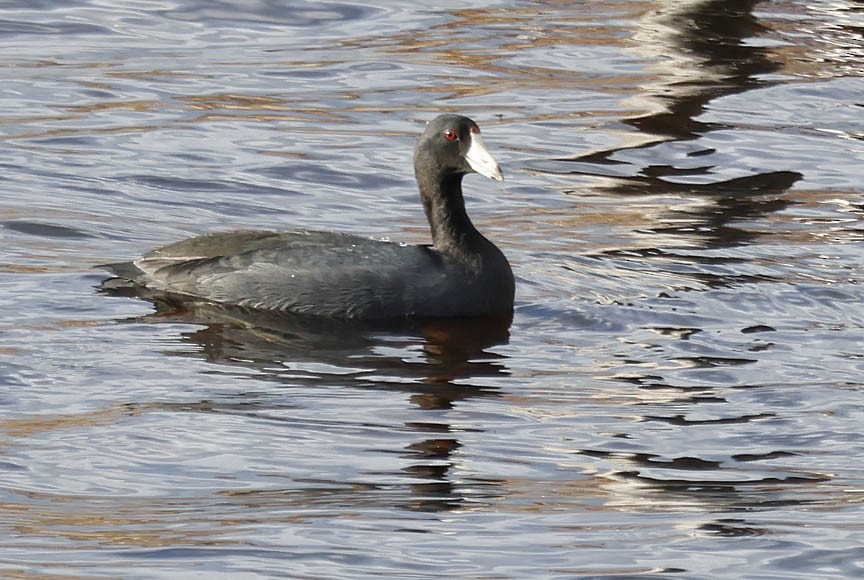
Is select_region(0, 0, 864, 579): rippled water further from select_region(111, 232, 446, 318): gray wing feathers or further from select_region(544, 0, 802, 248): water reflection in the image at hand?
select_region(111, 232, 446, 318): gray wing feathers

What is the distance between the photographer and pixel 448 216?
8727 mm

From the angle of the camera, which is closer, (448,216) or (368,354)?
(368,354)

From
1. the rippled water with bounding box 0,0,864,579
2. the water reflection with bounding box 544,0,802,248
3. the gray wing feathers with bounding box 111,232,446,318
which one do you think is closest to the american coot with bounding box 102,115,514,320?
the gray wing feathers with bounding box 111,232,446,318

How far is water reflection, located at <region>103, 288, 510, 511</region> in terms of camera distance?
6.87 m

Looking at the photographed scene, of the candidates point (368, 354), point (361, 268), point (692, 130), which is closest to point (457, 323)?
point (361, 268)

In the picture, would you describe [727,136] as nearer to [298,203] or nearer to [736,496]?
[298,203]

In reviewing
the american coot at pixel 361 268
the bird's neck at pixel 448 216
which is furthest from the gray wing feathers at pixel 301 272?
the bird's neck at pixel 448 216

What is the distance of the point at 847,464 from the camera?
6.35 m

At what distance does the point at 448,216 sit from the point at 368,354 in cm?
111

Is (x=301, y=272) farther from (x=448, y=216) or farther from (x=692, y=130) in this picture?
(x=692, y=130)

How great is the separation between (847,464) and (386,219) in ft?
13.8

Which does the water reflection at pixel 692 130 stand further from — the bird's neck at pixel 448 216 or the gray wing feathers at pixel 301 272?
the gray wing feathers at pixel 301 272

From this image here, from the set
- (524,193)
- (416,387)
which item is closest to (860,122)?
(524,193)

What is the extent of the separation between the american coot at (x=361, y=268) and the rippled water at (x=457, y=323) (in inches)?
6.1
